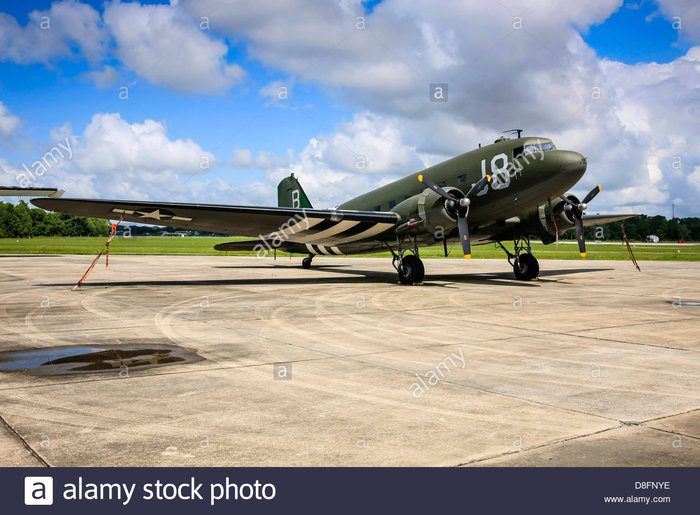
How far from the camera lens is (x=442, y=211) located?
19.3m

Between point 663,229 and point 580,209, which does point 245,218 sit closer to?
point 580,209

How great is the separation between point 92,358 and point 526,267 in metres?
18.9

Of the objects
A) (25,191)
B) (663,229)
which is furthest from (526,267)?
(663,229)

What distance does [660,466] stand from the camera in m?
3.91

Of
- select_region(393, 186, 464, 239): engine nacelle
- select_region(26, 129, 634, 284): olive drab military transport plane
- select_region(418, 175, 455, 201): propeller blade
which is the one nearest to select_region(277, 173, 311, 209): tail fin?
select_region(26, 129, 634, 284): olive drab military transport plane

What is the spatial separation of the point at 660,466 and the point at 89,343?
8.28 metres

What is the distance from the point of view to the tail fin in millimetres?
29906

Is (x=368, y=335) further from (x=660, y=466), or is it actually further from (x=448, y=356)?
(x=660, y=466)

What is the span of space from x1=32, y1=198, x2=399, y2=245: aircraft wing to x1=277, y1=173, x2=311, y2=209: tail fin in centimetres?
623

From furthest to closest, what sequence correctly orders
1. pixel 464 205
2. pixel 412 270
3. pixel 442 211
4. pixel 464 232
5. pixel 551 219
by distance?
pixel 551 219 < pixel 412 270 < pixel 442 211 < pixel 464 232 < pixel 464 205

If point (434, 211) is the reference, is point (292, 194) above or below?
above

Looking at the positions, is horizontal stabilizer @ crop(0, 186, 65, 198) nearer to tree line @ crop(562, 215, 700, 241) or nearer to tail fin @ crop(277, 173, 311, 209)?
tail fin @ crop(277, 173, 311, 209)

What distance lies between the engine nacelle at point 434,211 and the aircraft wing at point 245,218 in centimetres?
81
